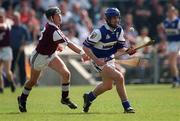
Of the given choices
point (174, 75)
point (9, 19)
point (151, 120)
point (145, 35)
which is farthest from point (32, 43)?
point (151, 120)

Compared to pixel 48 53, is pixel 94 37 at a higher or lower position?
higher

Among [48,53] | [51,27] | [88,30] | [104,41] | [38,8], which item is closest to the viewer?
[104,41]

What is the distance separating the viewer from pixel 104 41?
14203 millimetres

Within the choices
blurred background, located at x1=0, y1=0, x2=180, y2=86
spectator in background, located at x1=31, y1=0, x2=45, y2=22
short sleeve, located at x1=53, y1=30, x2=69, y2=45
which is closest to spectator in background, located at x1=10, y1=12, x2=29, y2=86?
blurred background, located at x1=0, y1=0, x2=180, y2=86

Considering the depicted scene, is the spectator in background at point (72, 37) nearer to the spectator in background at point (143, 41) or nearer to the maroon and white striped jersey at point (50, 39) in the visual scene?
the spectator in background at point (143, 41)

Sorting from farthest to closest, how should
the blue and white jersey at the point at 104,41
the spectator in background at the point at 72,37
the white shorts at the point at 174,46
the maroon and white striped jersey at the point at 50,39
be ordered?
the spectator in background at the point at 72,37 < the white shorts at the point at 174,46 < the maroon and white striped jersey at the point at 50,39 < the blue and white jersey at the point at 104,41

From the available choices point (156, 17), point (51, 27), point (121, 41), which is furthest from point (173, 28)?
point (51, 27)

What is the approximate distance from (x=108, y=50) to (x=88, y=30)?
1377 cm

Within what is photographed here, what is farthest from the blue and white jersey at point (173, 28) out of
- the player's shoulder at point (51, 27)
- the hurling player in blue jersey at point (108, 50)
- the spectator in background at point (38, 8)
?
the player's shoulder at point (51, 27)

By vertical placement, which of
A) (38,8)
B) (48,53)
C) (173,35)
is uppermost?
(48,53)

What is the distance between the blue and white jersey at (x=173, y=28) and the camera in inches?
932

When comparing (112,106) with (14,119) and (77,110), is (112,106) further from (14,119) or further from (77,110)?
(14,119)

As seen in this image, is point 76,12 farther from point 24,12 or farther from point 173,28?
point 173,28

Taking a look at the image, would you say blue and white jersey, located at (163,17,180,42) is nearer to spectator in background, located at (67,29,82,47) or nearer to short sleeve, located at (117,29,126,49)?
spectator in background, located at (67,29,82,47)
